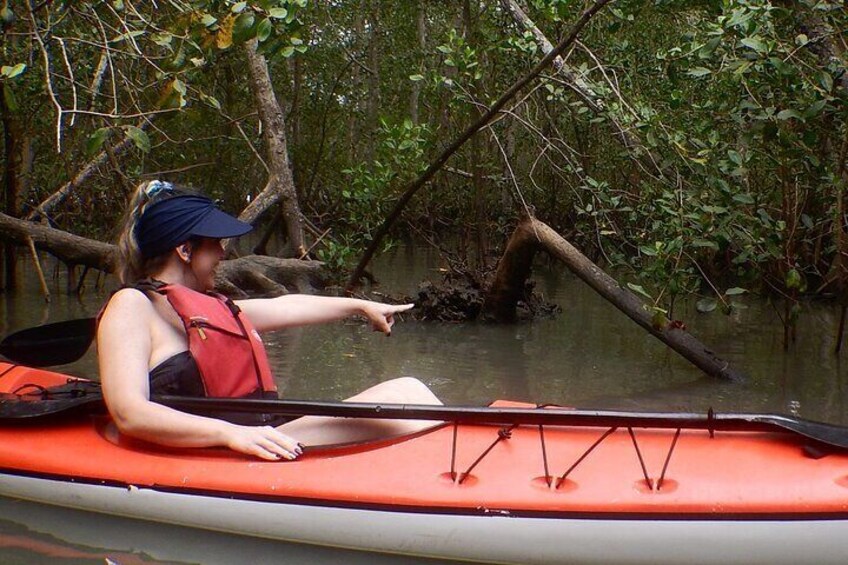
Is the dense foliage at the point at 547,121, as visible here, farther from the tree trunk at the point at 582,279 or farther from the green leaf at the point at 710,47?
the tree trunk at the point at 582,279

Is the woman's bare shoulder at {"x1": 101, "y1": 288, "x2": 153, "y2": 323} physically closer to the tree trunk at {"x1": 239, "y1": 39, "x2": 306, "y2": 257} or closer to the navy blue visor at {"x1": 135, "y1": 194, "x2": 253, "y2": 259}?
the navy blue visor at {"x1": 135, "y1": 194, "x2": 253, "y2": 259}

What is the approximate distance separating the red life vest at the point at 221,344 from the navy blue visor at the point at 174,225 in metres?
0.14

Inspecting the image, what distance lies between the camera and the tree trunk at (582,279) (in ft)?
17.5

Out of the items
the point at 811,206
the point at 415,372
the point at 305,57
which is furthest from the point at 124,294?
the point at 305,57

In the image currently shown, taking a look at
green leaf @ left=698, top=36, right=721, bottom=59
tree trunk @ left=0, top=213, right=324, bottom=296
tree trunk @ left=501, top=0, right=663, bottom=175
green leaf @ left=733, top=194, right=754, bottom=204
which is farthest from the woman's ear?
tree trunk @ left=0, top=213, right=324, bottom=296

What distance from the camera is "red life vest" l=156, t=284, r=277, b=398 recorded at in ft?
8.69

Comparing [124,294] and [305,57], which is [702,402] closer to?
[124,294]

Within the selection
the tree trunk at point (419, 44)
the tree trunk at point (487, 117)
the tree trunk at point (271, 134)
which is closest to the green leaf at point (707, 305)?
the tree trunk at point (487, 117)

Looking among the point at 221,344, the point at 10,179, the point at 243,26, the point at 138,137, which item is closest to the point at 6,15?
the point at 138,137

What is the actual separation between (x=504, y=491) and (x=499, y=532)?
10 centimetres

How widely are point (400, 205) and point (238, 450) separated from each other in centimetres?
351

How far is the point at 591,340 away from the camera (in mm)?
6559

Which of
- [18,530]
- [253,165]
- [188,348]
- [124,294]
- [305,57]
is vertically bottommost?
[18,530]

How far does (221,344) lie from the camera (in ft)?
8.98
